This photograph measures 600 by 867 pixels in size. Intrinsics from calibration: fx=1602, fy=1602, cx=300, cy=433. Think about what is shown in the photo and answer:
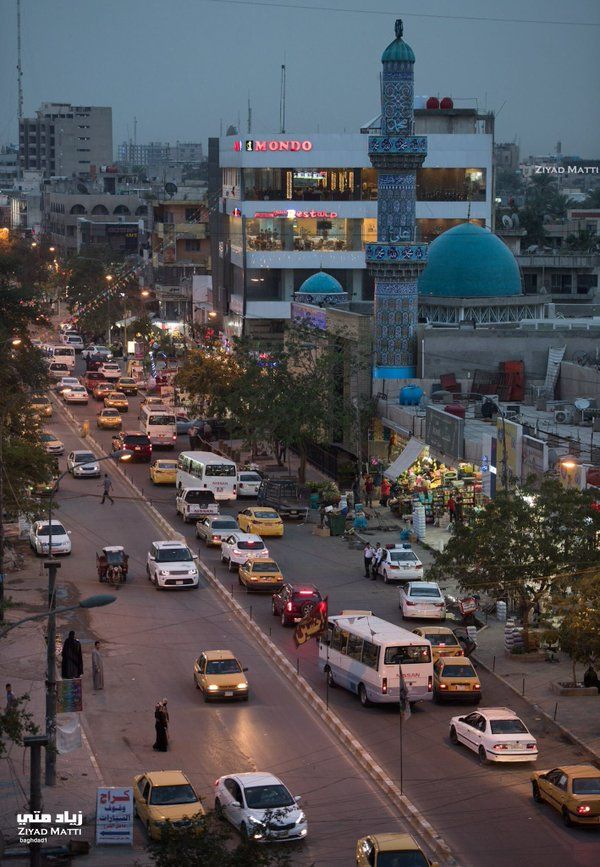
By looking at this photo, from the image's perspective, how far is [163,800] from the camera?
25.0 metres

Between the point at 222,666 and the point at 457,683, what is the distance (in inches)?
194

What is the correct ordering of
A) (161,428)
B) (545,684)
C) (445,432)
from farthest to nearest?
(161,428)
(445,432)
(545,684)

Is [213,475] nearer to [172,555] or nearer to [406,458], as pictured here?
[406,458]

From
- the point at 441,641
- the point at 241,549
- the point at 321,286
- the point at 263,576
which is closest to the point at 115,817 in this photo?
the point at 441,641

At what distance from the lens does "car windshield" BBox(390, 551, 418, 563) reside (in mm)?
45750

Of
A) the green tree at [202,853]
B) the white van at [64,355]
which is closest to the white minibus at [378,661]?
the green tree at [202,853]

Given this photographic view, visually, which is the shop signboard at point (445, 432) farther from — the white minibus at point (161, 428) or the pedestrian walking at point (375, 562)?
the white minibus at point (161, 428)

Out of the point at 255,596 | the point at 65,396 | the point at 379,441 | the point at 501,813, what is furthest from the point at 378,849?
the point at 65,396

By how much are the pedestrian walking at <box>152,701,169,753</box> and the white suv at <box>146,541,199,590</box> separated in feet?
48.0

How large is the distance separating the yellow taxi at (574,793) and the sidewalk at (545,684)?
11.0 ft

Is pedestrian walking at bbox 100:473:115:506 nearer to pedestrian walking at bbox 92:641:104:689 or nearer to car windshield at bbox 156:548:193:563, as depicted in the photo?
car windshield at bbox 156:548:193:563

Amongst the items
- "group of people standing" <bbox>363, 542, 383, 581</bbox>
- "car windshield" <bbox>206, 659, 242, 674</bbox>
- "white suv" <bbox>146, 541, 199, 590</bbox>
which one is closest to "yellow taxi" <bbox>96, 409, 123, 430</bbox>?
"white suv" <bbox>146, 541, 199, 590</bbox>

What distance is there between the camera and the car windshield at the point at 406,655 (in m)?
32.2

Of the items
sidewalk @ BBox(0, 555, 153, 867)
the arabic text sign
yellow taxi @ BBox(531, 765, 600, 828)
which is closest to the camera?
sidewalk @ BBox(0, 555, 153, 867)
